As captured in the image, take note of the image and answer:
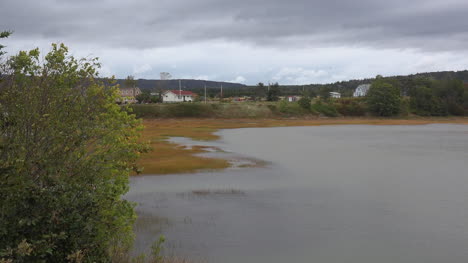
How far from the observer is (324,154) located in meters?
36.3

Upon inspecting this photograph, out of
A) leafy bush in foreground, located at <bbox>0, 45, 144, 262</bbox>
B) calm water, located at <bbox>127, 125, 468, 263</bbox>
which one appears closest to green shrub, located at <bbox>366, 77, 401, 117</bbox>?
calm water, located at <bbox>127, 125, 468, 263</bbox>

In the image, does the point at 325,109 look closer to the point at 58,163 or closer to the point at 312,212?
the point at 312,212

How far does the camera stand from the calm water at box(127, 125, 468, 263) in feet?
44.9

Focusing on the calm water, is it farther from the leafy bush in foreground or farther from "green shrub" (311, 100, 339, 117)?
"green shrub" (311, 100, 339, 117)

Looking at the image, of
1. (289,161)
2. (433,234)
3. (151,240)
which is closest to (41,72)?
(151,240)

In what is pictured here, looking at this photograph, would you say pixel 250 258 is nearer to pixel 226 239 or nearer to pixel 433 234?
pixel 226 239

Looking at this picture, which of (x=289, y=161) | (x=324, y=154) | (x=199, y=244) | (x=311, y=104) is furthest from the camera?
(x=311, y=104)

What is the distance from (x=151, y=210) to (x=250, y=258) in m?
6.32

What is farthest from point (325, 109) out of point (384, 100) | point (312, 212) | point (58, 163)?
point (58, 163)

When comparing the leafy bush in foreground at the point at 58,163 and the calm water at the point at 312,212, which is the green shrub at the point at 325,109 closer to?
the calm water at the point at 312,212

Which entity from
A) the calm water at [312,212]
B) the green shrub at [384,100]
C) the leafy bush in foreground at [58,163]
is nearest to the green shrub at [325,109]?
the green shrub at [384,100]

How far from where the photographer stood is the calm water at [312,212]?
13680 mm

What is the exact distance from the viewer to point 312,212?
17.8m

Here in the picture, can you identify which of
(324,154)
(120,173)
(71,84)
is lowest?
(324,154)
